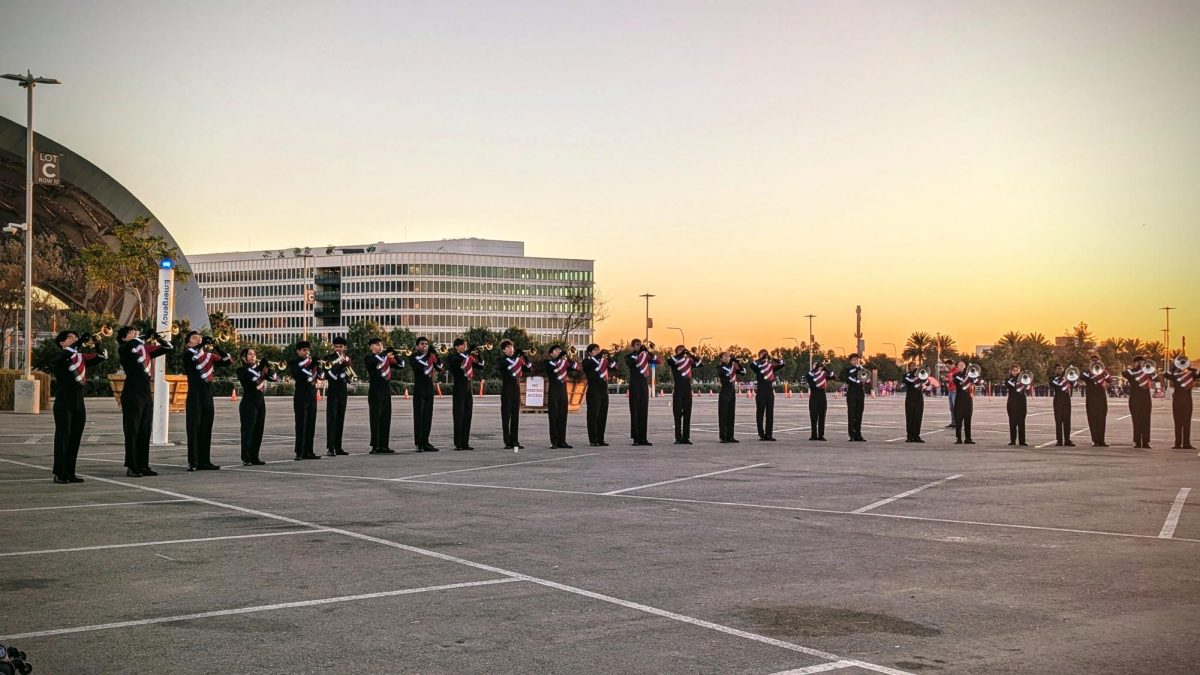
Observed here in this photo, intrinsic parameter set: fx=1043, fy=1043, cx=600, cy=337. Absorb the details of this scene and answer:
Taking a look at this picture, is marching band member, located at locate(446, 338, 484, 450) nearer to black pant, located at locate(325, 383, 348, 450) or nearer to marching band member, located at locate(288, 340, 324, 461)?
black pant, located at locate(325, 383, 348, 450)

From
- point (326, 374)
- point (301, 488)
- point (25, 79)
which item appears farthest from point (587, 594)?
point (25, 79)

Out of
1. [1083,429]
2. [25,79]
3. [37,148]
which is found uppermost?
[37,148]

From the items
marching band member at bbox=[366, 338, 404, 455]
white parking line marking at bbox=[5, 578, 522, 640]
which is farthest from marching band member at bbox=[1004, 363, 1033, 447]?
white parking line marking at bbox=[5, 578, 522, 640]

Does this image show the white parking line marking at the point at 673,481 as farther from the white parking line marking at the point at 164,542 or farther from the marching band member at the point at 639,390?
the marching band member at the point at 639,390

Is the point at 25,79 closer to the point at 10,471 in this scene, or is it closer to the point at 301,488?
the point at 10,471

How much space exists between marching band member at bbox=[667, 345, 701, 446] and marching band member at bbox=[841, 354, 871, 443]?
13.0 feet

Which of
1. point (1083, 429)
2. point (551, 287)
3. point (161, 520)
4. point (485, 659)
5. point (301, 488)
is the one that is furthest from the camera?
point (551, 287)

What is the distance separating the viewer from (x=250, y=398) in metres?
18.8

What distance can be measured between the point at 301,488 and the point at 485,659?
9.23 meters

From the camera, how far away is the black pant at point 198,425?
55.6 feet

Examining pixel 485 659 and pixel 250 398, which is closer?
pixel 485 659

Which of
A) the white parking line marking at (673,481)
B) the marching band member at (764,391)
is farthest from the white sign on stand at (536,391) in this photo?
the white parking line marking at (673,481)

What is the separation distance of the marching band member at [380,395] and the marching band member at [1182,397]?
1749cm

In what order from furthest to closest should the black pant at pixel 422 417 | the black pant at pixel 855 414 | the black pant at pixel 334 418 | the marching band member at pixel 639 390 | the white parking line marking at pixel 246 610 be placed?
1. the black pant at pixel 855 414
2. the marching band member at pixel 639 390
3. the black pant at pixel 422 417
4. the black pant at pixel 334 418
5. the white parking line marking at pixel 246 610
